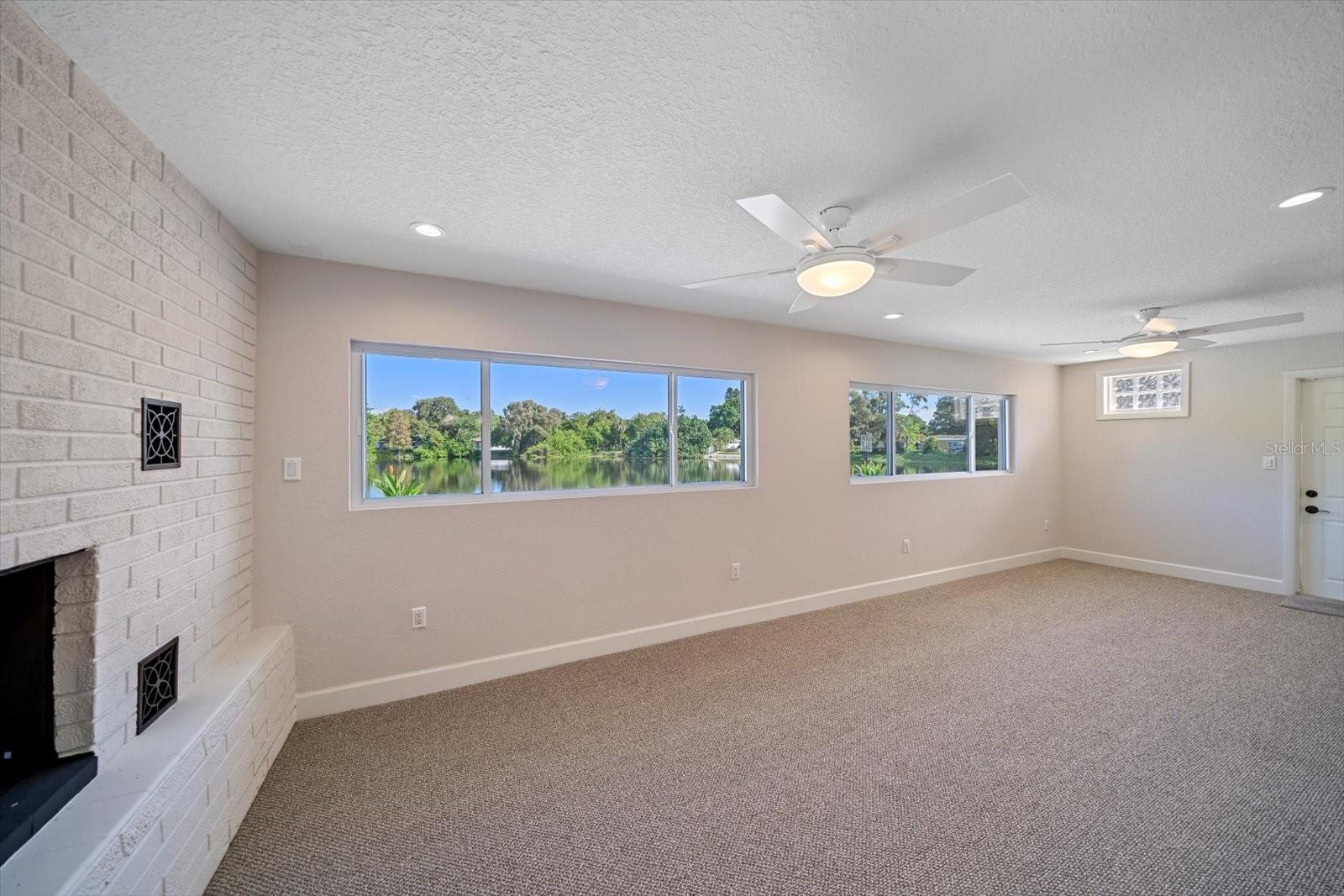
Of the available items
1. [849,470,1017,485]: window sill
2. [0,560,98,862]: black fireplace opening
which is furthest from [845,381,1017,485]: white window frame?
[0,560,98,862]: black fireplace opening

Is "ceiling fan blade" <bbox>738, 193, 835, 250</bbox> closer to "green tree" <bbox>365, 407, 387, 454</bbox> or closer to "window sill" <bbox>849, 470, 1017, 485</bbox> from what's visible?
"green tree" <bbox>365, 407, 387, 454</bbox>

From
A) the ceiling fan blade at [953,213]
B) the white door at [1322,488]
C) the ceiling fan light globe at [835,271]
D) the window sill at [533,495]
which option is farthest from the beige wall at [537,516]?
the white door at [1322,488]

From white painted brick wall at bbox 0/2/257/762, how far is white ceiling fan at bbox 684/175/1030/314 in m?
1.78

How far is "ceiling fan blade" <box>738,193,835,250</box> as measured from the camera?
153cm

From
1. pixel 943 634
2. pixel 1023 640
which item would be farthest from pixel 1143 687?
pixel 943 634

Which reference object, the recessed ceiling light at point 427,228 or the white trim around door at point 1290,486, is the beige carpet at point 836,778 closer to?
the white trim around door at point 1290,486

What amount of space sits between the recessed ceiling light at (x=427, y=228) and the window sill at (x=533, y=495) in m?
1.46

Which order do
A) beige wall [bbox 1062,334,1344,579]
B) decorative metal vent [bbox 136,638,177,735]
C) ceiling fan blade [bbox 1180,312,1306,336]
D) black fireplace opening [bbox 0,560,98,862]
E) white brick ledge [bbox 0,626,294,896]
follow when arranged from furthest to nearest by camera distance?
beige wall [bbox 1062,334,1344,579] < ceiling fan blade [bbox 1180,312,1306,336] < decorative metal vent [bbox 136,638,177,735] < black fireplace opening [bbox 0,560,98,862] < white brick ledge [bbox 0,626,294,896]

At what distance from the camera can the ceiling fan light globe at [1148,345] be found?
3.63 meters

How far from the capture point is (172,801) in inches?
56.6

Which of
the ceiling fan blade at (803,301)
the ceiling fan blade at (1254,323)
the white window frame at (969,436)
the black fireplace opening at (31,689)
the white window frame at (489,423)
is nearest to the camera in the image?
the black fireplace opening at (31,689)

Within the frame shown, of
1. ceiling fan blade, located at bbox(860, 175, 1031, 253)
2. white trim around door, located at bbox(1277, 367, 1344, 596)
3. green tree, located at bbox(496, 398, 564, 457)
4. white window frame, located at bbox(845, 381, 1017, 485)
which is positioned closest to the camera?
ceiling fan blade, located at bbox(860, 175, 1031, 253)

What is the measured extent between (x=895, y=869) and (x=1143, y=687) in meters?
2.30

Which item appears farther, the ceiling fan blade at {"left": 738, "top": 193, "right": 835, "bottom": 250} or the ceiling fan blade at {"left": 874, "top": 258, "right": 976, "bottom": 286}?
the ceiling fan blade at {"left": 874, "top": 258, "right": 976, "bottom": 286}
